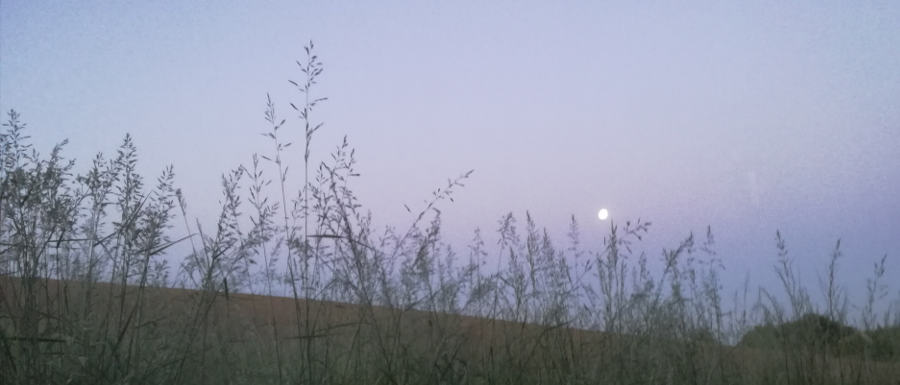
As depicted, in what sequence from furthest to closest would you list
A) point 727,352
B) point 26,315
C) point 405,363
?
point 727,352
point 405,363
point 26,315

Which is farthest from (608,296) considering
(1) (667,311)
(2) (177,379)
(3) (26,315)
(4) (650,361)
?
(3) (26,315)

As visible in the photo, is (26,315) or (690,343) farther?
(690,343)

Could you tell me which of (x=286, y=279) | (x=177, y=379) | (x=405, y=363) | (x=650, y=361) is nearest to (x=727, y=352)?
(x=650, y=361)

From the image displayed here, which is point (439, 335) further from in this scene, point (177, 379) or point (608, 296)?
point (177, 379)

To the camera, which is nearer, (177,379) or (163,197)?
(177,379)

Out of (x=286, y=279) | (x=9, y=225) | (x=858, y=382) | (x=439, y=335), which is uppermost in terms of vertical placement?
(x=9, y=225)

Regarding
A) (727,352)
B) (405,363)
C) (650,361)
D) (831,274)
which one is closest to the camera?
(405,363)

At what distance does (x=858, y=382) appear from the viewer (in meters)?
4.57

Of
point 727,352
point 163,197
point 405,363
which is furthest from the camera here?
point 727,352

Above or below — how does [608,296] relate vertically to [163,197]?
below

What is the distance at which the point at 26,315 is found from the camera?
276 centimetres

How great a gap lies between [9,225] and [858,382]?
4783 millimetres

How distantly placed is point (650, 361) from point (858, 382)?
1.59m

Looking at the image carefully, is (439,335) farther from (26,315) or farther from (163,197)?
(26,315)
